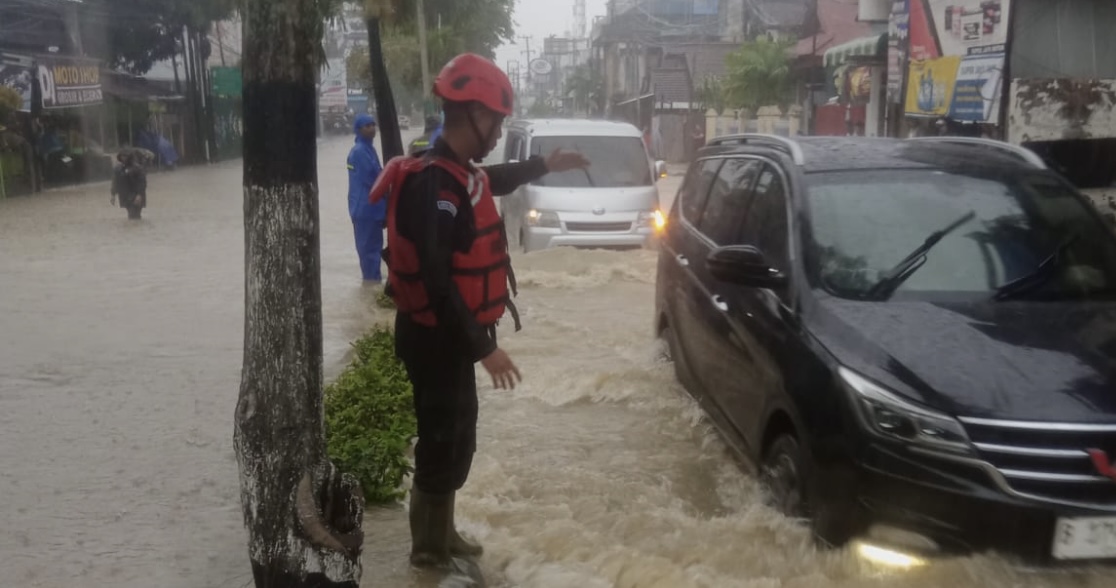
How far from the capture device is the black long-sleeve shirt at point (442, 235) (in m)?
3.54

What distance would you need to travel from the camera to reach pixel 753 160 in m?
5.69

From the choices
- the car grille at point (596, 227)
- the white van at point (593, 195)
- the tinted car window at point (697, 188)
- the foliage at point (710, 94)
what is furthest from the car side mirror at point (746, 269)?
the foliage at point (710, 94)

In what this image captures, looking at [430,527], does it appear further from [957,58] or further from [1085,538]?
[957,58]

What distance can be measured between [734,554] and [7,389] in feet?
18.0

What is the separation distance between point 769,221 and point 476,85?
1865 millimetres

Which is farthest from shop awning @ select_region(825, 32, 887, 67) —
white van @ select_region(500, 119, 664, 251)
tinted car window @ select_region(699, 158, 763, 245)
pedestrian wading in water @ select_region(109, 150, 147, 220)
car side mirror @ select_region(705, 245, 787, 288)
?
car side mirror @ select_region(705, 245, 787, 288)

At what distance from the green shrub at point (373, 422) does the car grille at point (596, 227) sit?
4.77 m

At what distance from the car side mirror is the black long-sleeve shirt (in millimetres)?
1373

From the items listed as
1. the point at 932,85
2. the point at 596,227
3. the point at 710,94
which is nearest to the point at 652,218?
the point at 596,227

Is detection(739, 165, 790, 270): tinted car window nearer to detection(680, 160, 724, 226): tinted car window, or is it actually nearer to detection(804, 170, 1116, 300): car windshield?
detection(804, 170, 1116, 300): car windshield

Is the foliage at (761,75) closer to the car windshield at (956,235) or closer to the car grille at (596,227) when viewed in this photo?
the car grille at (596,227)

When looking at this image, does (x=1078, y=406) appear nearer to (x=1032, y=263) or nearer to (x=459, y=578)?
(x=1032, y=263)

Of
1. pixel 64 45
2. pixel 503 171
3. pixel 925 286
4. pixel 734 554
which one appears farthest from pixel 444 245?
pixel 64 45

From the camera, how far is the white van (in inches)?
479
